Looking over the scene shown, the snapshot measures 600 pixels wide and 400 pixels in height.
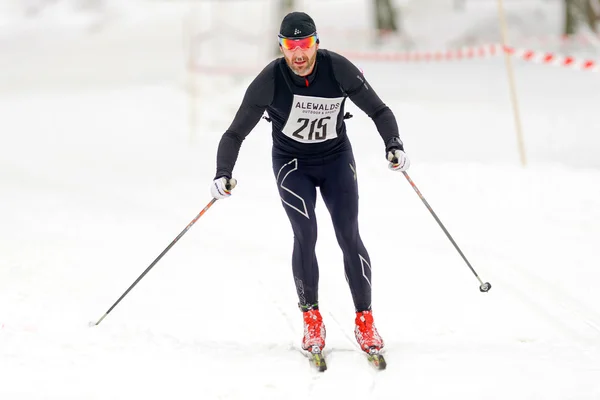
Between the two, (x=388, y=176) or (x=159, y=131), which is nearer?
(x=388, y=176)

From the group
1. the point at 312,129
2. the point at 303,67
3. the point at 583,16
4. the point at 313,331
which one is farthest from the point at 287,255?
the point at 583,16

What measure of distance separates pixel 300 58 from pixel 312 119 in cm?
41

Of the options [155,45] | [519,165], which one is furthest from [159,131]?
[155,45]

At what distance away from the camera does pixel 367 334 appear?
184 inches

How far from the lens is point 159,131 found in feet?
48.9

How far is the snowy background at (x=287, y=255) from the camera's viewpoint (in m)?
4.46

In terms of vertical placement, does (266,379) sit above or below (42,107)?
above

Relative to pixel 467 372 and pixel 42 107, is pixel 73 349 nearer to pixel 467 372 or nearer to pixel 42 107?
pixel 467 372

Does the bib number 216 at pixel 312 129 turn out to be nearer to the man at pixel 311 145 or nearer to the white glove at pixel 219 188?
the man at pixel 311 145

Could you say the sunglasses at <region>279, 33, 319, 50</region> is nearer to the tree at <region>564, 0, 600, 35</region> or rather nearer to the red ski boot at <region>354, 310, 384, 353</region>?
the red ski boot at <region>354, 310, 384, 353</region>

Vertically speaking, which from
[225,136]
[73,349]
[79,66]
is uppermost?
[225,136]

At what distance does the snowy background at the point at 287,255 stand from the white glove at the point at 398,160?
1.23 m

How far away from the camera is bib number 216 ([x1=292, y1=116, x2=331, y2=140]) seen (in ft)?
14.8

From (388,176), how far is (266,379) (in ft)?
19.2
